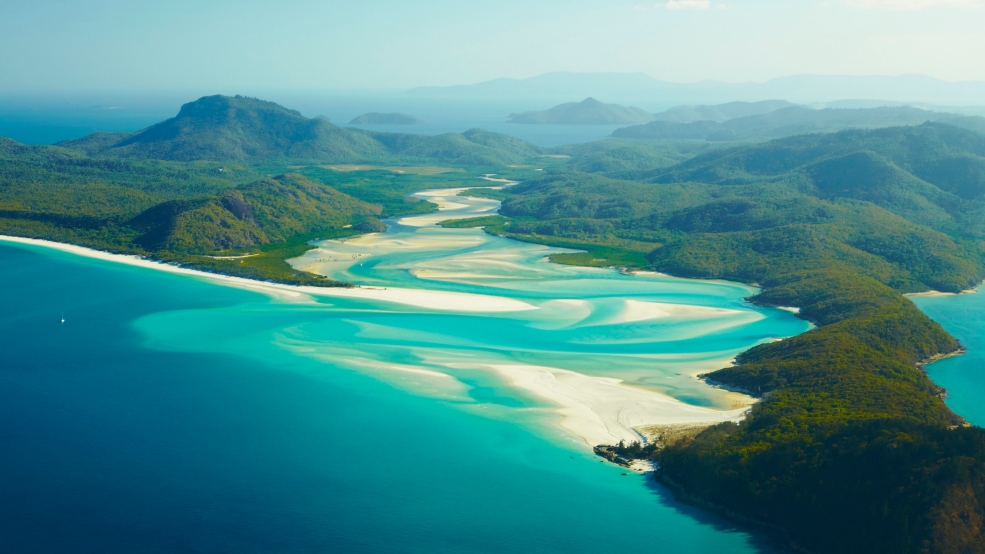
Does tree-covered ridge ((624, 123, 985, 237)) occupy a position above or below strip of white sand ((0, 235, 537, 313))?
above

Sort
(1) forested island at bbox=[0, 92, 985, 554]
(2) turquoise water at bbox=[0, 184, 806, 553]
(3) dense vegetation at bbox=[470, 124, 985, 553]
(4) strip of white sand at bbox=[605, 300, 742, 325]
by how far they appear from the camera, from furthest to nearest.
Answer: (4) strip of white sand at bbox=[605, 300, 742, 325], (1) forested island at bbox=[0, 92, 985, 554], (2) turquoise water at bbox=[0, 184, 806, 553], (3) dense vegetation at bbox=[470, 124, 985, 553]

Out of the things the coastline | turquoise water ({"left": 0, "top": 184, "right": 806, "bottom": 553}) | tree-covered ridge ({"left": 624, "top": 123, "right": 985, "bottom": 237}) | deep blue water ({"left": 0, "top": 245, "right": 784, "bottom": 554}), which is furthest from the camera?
tree-covered ridge ({"left": 624, "top": 123, "right": 985, "bottom": 237})

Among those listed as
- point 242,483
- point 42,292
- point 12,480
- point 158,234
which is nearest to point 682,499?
point 242,483

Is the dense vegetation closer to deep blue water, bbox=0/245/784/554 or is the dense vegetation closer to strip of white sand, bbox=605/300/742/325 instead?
deep blue water, bbox=0/245/784/554

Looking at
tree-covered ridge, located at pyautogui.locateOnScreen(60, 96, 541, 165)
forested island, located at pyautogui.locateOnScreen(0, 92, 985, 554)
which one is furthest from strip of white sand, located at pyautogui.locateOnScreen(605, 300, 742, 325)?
tree-covered ridge, located at pyautogui.locateOnScreen(60, 96, 541, 165)

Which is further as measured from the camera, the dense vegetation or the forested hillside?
the forested hillside

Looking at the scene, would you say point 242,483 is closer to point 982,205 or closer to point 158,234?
point 158,234

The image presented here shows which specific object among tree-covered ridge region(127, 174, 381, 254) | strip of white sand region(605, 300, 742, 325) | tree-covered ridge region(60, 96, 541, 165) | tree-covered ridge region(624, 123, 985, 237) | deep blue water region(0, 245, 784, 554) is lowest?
deep blue water region(0, 245, 784, 554)
